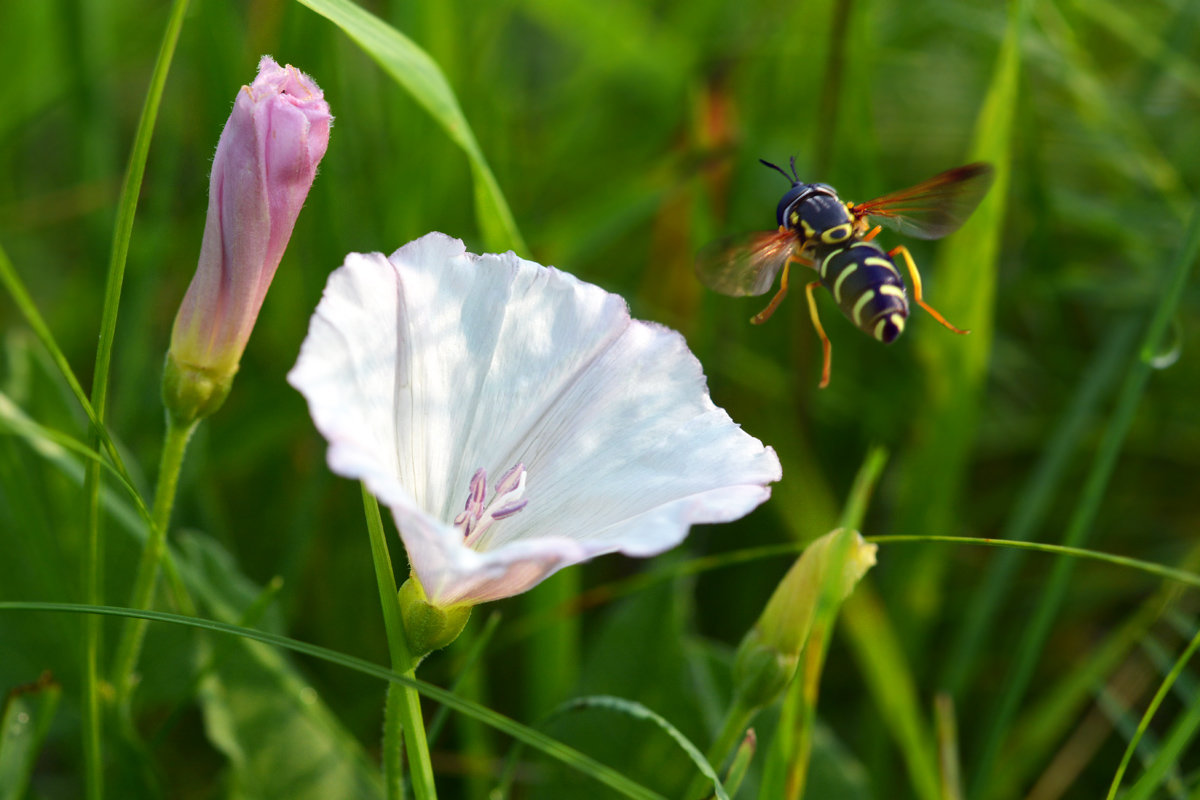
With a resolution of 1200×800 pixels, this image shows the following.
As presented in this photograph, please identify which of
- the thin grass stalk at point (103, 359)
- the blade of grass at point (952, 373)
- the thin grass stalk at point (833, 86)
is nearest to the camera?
the thin grass stalk at point (103, 359)

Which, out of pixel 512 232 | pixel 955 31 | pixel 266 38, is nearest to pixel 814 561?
pixel 512 232

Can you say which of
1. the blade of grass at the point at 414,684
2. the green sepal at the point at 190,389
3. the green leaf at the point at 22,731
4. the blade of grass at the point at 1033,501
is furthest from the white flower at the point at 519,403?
the blade of grass at the point at 1033,501

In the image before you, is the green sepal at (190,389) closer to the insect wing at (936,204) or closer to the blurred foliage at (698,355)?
the blurred foliage at (698,355)

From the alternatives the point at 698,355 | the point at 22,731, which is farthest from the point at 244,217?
the point at 698,355

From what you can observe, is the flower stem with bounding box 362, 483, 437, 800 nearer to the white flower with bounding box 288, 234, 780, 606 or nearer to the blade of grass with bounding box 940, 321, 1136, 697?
the white flower with bounding box 288, 234, 780, 606

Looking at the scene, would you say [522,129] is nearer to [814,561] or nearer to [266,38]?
[266,38]

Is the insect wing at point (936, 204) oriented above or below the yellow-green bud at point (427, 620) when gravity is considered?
above
